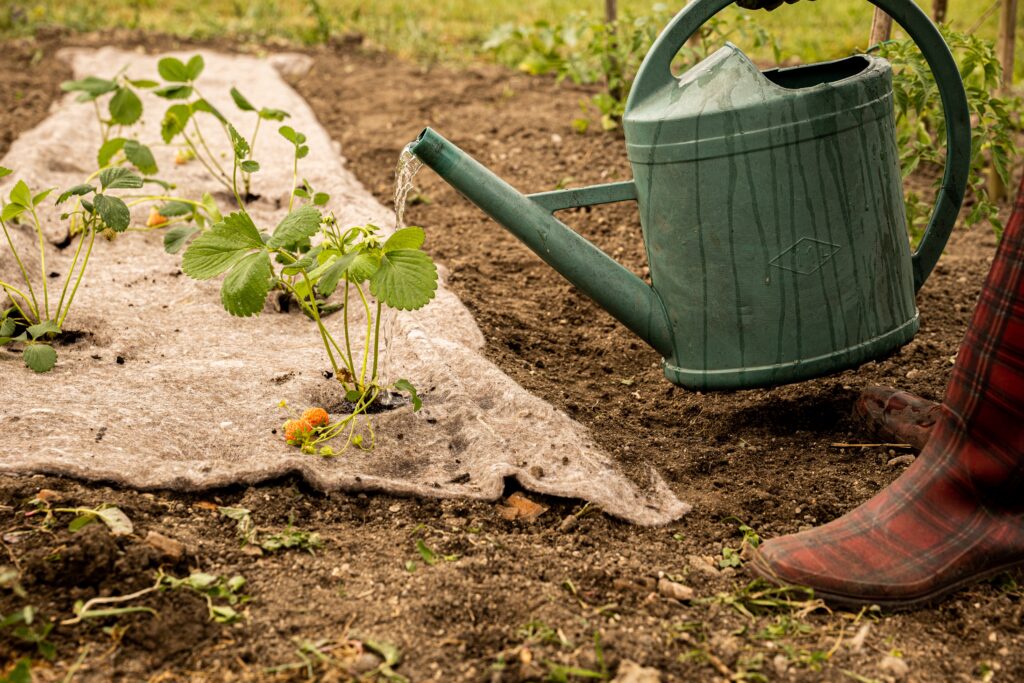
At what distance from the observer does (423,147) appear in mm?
1604

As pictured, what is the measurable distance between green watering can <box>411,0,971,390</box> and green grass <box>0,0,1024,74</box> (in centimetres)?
350

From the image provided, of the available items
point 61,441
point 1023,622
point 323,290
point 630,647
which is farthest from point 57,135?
point 1023,622

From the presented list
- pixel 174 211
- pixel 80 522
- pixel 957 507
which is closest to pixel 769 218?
pixel 957 507

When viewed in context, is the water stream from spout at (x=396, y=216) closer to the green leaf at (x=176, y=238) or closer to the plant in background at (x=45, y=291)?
the green leaf at (x=176, y=238)

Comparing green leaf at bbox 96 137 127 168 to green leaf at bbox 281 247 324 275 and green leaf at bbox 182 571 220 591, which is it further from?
green leaf at bbox 182 571 220 591

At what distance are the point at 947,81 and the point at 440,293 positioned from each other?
1.16 m

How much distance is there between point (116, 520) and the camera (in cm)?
137

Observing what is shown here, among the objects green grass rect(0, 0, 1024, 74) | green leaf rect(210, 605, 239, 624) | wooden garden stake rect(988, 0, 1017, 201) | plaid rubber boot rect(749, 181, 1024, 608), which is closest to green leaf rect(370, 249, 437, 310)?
green leaf rect(210, 605, 239, 624)

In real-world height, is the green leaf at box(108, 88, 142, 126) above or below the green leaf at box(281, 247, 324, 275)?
above

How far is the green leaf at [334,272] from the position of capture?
1.51 meters

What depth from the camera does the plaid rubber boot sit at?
1279 mm

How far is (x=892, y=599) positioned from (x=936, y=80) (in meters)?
0.92

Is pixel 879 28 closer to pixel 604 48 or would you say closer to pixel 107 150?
pixel 604 48

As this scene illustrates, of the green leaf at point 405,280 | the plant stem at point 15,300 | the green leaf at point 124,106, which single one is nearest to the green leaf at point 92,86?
the green leaf at point 124,106
